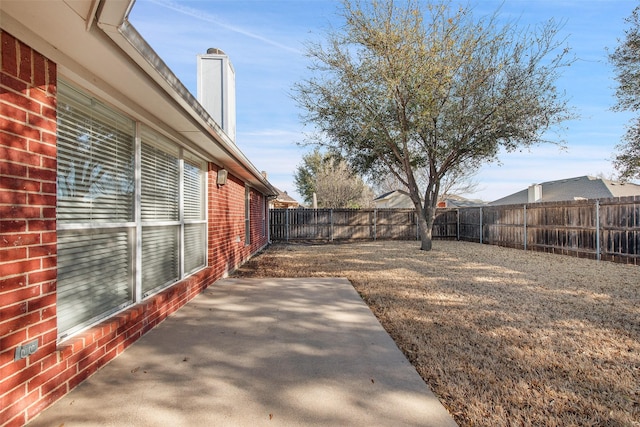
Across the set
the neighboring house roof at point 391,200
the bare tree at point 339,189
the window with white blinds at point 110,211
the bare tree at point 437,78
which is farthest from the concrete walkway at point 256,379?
the neighboring house roof at point 391,200

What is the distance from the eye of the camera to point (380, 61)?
32.2 ft

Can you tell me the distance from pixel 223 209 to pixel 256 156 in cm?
1830

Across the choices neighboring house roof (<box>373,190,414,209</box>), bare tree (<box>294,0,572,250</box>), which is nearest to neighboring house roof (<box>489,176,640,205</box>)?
bare tree (<box>294,0,572,250</box>)

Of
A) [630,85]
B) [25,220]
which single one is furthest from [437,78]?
[25,220]

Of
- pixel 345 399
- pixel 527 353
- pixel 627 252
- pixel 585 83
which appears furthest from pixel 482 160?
pixel 345 399

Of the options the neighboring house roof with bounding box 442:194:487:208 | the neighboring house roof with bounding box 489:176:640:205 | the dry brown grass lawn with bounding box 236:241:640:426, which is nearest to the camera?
the dry brown grass lawn with bounding box 236:241:640:426

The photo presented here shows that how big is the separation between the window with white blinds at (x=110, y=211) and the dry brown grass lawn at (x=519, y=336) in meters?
2.70

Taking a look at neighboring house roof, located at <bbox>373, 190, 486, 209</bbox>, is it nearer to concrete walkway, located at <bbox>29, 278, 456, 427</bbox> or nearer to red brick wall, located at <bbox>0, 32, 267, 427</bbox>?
concrete walkway, located at <bbox>29, 278, 456, 427</bbox>

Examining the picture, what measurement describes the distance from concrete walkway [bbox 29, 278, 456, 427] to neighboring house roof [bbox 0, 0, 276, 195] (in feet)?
7.28

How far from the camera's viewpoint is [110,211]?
2986 mm

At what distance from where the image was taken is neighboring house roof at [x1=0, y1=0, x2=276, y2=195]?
1778mm

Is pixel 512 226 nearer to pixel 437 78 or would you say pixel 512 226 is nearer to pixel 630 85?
pixel 630 85

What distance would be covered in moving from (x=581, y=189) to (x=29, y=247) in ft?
81.8

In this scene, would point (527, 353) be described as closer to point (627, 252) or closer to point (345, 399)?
point (345, 399)
